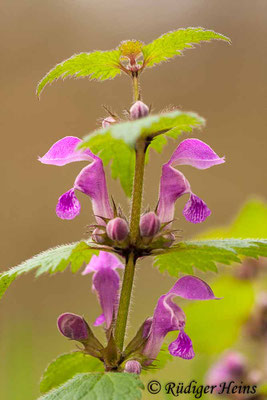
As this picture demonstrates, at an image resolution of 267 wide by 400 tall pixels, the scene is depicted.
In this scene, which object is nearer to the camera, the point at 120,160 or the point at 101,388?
the point at 101,388

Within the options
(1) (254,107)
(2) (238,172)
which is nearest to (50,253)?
(2) (238,172)

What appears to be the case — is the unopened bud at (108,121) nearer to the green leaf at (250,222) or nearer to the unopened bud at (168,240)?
the unopened bud at (168,240)

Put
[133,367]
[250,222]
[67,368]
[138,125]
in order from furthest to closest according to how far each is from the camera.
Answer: [250,222]
[67,368]
[133,367]
[138,125]

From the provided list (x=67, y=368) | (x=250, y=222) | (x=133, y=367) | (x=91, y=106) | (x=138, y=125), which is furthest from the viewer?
(x=91, y=106)

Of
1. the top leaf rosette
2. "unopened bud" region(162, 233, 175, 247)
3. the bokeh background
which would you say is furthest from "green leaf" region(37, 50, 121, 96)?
the bokeh background

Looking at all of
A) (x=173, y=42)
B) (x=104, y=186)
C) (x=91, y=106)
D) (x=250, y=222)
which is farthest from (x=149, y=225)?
(x=91, y=106)

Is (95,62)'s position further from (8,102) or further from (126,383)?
(8,102)

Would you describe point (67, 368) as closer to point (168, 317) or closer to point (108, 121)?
point (168, 317)

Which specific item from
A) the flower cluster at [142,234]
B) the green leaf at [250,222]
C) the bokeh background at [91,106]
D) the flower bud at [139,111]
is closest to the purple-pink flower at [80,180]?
the flower cluster at [142,234]
